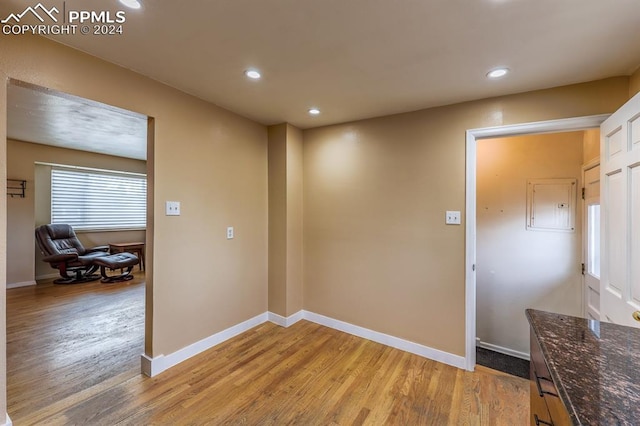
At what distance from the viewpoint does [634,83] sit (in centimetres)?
184

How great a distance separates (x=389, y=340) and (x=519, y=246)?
191 centimetres

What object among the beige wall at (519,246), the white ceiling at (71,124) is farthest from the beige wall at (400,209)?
the white ceiling at (71,124)

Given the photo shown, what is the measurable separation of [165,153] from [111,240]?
5.13m

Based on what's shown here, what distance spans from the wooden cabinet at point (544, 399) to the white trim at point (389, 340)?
1.35 meters

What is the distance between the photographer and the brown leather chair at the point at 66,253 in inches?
183

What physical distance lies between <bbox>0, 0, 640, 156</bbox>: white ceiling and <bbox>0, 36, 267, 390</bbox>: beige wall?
177 millimetres

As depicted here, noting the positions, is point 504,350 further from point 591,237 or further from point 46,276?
point 46,276

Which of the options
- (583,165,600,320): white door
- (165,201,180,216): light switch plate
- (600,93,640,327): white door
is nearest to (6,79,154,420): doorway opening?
(165,201,180,216): light switch plate

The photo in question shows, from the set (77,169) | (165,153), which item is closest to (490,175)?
(165,153)

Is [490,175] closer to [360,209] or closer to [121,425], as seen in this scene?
[360,209]

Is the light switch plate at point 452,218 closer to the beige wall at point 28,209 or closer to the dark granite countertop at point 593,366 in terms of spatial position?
the dark granite countertop at point 593,366

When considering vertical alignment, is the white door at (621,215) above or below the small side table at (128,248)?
above

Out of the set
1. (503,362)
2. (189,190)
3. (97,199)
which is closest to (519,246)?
(503,362)

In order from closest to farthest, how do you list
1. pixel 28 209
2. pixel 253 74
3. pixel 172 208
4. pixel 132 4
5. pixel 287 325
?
pixel 132 4 < pixel 253 74 < pixel 172 208 < pixel 287 325 < pixel 28 209
